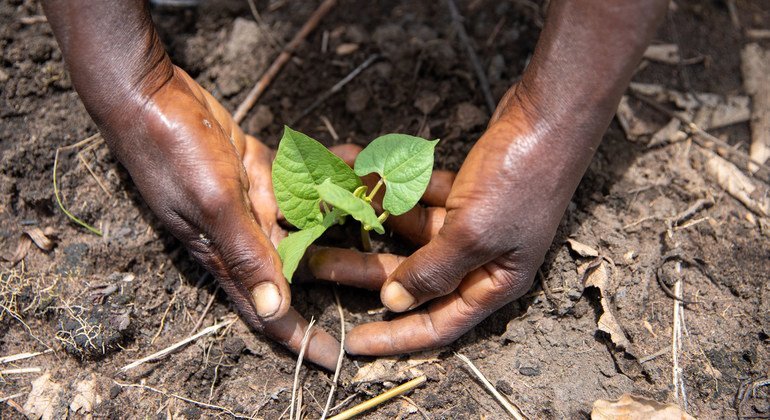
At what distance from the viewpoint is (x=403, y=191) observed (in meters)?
2.13

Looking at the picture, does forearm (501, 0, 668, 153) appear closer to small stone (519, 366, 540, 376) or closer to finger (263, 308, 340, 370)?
small stone (519, 366, 540, 376)

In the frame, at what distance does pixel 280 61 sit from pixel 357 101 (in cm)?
48

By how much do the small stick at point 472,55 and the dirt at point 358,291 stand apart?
0.13 feet

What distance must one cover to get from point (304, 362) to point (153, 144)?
3.43ft

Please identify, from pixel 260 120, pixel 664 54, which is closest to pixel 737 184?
pixel 664 54

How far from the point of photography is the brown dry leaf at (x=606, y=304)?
231 cm

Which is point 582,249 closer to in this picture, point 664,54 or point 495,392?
point 495,392

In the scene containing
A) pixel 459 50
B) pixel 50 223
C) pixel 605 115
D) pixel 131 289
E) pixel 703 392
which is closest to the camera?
pixel 605 115

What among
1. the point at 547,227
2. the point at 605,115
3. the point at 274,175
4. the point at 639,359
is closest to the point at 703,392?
the point at 639,359

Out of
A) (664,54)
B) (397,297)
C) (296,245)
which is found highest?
(664,54)

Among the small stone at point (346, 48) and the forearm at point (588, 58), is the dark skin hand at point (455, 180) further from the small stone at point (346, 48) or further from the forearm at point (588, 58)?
the small stone at point (346, 48)

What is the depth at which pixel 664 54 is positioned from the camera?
3178mm

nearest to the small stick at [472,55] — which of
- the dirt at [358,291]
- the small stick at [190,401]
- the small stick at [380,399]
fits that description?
the dirt at [358,291]

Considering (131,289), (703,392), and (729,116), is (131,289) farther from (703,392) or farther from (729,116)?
(729,116)
